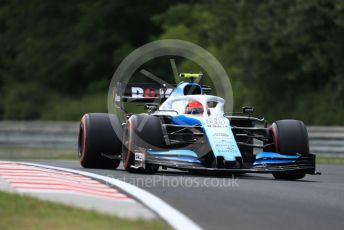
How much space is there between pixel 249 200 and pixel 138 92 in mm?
7204

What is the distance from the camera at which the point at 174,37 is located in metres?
45.2

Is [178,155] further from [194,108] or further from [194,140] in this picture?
[194,108]

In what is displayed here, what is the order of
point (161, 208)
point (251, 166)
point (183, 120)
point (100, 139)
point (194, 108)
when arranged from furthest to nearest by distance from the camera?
point (100, 139) → point (194, 108) → point (183, 120) → point (251, 166) → point (161, 208)

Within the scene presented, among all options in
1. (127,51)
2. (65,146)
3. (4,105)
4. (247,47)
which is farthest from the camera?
(4,105)

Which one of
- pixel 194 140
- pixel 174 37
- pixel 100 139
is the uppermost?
pixel 174 37

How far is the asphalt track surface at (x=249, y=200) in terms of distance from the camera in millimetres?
8906

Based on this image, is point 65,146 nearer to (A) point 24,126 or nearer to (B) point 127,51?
(A) point 24,126

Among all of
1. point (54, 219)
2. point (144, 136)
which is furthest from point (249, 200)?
point (144, 136)

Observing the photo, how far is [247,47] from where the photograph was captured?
35.5 m

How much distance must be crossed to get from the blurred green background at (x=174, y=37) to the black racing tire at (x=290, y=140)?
17352 mm

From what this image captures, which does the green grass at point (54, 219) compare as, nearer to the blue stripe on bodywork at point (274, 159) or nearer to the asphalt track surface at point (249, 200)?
the asphalt track surface at point (249, 200)

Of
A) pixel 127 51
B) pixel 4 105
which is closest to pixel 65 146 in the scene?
pixel 127 51

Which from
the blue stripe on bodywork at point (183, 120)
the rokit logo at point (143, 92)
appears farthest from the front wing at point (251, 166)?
the rokit logo at point (143, 92)

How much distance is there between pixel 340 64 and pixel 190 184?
21549 mm
